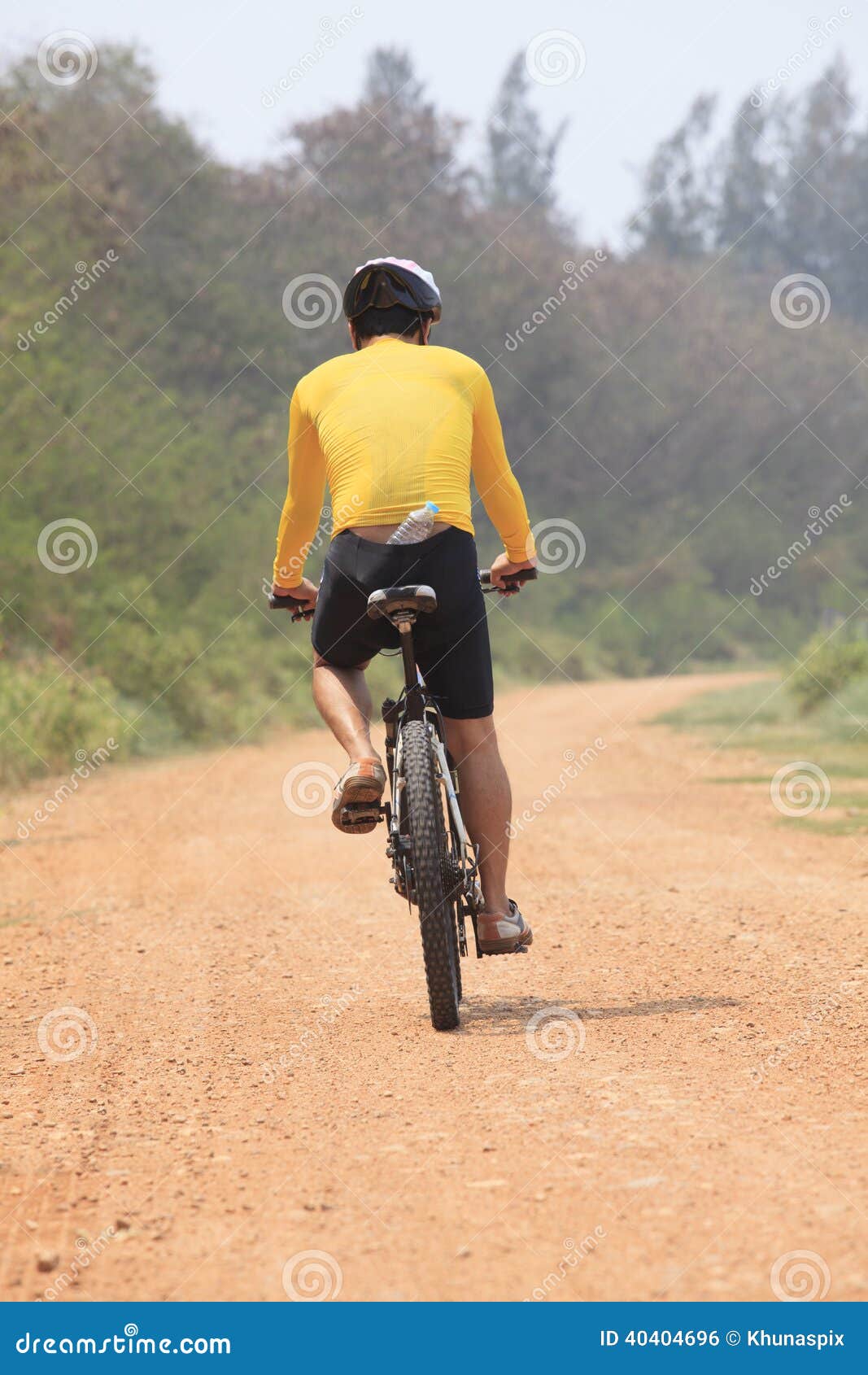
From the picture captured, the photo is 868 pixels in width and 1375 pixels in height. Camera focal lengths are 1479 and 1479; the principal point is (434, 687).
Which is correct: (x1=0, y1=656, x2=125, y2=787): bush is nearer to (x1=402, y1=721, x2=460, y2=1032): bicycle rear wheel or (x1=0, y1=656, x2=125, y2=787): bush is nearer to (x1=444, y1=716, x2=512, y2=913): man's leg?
(x1=444, y1=716, x2=512, y2=913): man's leg

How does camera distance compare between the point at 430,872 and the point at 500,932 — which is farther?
the point at 500,932

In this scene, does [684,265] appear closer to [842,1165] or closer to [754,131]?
[754,131]

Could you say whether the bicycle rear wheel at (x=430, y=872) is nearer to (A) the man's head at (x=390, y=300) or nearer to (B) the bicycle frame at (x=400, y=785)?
(B) the bicycle frame at (x=400, y=785)

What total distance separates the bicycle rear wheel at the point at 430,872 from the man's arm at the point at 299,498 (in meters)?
0.71

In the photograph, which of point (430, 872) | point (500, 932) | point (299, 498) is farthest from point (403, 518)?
point (500, 932)

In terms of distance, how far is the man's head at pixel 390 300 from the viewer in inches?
168

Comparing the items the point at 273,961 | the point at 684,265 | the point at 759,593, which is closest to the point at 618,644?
the point at 759,593

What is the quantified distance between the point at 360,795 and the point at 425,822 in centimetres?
21

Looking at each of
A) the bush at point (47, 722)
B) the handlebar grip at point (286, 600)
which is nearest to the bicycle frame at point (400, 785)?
the handlebar grip at point (286, 600)

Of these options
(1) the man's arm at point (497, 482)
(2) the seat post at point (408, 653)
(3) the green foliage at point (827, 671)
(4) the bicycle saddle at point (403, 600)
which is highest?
(3) the green foliage at point (827, 671)

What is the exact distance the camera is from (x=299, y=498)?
4387 millimetres

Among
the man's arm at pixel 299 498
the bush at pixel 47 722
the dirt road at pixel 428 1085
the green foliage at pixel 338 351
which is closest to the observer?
the dirt road at pixel 428 1085

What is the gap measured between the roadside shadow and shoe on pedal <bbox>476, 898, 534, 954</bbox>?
0.62 feet

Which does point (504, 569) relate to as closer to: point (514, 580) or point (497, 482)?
point (514, 580)
